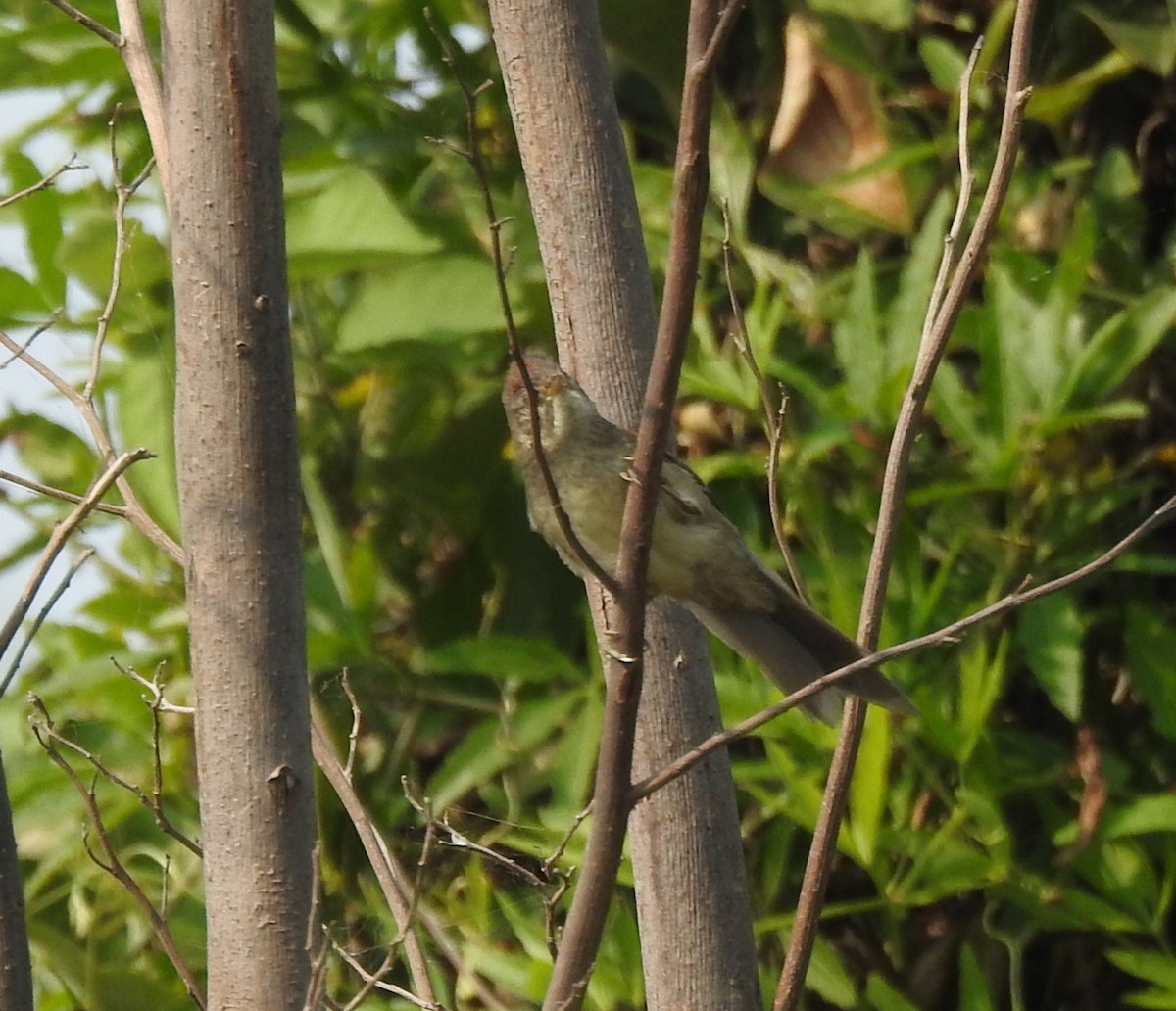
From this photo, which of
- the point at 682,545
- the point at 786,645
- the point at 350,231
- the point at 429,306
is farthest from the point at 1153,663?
the point at 350,231

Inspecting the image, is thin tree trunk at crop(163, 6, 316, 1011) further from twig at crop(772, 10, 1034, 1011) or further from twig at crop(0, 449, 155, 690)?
twig at crop(772, 10, 1034, 1011)

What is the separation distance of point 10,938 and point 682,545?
0.77 meters

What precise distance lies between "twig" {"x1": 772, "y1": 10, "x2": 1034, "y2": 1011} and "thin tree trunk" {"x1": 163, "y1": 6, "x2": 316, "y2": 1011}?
0.42m

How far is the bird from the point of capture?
5.26 feet

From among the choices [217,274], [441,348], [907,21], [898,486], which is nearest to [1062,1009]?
[898,486]

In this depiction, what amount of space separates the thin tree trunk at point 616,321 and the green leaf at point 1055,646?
1.69 feet

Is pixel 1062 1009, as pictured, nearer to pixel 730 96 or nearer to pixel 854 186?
pixel 854 186

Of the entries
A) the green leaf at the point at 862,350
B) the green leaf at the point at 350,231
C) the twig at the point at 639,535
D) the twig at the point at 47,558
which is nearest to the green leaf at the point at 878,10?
the green leaf at the point at 862,350

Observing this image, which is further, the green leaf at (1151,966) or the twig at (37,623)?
the green leaf at (1151,966)

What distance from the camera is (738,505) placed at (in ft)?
7.11

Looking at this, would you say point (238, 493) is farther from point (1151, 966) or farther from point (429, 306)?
point (1151, 966)

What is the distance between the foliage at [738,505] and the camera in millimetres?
1982

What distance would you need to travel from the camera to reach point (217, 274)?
127 cm

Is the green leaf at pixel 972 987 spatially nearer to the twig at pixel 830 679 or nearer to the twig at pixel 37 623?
the twig at pixel 830 679
